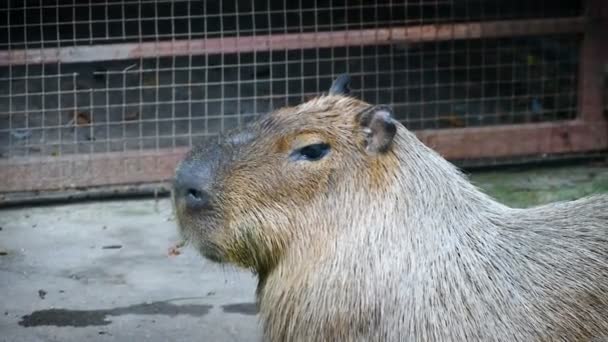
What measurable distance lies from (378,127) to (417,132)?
14.3ft

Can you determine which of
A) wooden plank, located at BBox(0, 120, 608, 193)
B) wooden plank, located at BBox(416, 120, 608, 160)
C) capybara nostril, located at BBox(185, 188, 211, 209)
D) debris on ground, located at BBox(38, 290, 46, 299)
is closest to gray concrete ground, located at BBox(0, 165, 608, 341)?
debris on ground, located at BBox(38, 290, 46, 299)

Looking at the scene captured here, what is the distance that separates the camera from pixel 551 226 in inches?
160

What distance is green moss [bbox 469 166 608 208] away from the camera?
7410 millimetres

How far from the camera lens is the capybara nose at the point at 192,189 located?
3852 millimetres

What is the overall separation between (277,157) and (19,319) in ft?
7.44

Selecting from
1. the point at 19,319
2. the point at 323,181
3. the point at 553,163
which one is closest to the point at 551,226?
the point at 323,181

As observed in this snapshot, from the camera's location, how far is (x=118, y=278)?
627cm

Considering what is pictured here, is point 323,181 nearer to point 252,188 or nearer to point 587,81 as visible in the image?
point 252,188

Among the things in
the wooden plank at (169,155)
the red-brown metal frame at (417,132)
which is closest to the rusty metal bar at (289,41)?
the red-brown metal frame at (417,132)

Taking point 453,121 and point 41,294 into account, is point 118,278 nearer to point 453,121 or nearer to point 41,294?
point 41,294

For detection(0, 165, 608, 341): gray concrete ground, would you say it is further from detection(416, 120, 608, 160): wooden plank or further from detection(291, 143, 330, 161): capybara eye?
detection(291, 143, 330, 161): capybara eye

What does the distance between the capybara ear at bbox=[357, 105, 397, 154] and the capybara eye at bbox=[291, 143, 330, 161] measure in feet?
0.45

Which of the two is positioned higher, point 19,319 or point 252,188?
point 252,188

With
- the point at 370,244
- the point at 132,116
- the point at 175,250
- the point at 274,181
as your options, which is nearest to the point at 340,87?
the point at 274,181
